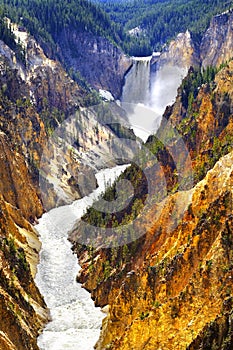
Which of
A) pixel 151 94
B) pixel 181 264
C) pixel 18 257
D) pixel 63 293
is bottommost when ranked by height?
pixel 63 293

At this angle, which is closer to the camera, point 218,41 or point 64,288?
point 64,288

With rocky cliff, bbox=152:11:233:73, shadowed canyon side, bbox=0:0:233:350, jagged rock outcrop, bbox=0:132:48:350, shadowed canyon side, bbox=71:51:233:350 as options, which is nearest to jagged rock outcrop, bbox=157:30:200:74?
rocky cliff, bbox=152:11:233:73

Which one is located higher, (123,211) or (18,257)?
(123,211)

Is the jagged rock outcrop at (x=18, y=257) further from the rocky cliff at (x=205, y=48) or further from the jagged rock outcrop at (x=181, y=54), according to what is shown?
the jagged rock outcrop at (x=181, y=54)

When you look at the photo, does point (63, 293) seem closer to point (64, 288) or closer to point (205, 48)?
point (64, 288)

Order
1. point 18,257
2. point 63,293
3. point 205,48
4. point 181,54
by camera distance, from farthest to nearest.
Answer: point 181,54 < point 205,48 < point 63,293 < point 18,257

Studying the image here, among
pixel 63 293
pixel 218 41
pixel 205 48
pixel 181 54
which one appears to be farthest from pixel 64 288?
pixel 181 54
